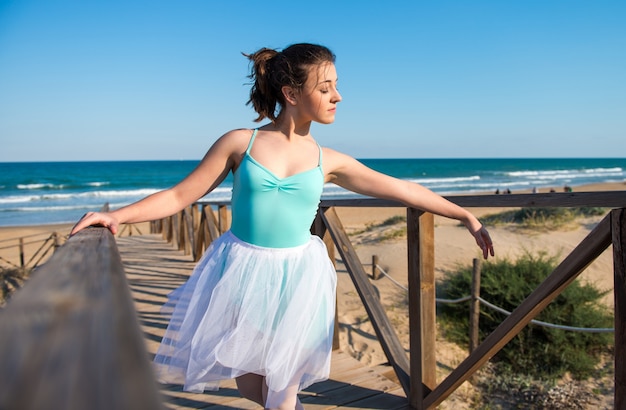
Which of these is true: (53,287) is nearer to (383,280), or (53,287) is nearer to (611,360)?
(611,360)

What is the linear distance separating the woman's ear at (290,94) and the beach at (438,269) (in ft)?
6.96

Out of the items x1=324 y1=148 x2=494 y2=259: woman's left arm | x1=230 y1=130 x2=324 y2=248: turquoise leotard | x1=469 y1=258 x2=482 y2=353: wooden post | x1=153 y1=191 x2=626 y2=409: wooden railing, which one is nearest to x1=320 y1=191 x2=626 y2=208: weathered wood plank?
x1=153 y1=191 x2=626 y2=409: wooden railing

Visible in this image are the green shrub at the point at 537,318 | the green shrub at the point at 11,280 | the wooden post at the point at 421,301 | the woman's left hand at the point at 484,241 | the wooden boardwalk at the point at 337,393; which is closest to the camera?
the woman's left hand at the point at 484,241

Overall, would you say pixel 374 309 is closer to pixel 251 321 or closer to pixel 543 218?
pixel 251 321

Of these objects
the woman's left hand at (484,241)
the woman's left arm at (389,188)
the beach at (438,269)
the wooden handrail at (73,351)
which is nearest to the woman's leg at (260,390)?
the woman's left arm at (389,188)

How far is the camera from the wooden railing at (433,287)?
1513mm

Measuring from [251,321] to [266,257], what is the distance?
234 millimetres

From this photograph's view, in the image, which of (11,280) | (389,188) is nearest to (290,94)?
(389,188)

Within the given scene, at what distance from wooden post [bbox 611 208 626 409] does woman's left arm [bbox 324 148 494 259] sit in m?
0.46

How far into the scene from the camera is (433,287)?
2.43m

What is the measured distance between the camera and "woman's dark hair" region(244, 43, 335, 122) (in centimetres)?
170

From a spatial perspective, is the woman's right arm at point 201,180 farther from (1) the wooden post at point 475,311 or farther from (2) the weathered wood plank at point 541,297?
(1) the wooden post at point 475,311

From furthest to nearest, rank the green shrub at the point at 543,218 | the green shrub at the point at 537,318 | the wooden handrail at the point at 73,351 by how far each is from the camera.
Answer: the green shrub at the point at 543,218
the green shrub at the point at 537,318
the wooden handrail at the point at 73,351

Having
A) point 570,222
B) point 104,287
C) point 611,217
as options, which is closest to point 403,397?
point 611,217
